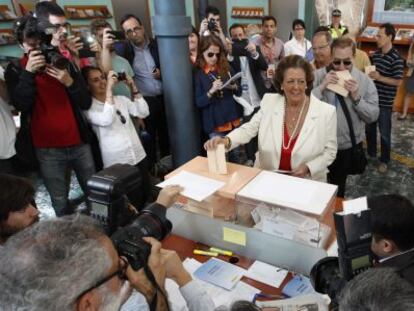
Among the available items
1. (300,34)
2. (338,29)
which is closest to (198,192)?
(300,34)

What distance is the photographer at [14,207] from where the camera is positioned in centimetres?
152

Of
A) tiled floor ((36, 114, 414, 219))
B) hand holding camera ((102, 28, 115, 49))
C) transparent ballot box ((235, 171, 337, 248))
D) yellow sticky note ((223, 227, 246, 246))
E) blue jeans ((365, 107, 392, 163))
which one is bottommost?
tiled floor ((36, 114, 414, 219))

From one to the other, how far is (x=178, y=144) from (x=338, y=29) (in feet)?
11.8

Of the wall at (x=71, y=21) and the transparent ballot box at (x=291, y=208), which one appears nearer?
the transparent ballot box at (x=291, y=208)

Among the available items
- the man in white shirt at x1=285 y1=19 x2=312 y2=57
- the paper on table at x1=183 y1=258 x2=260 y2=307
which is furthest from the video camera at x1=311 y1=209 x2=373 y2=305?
the man in white shirt at x1=285 y1=19 x2=312 y2=57

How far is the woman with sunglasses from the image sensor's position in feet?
9.67

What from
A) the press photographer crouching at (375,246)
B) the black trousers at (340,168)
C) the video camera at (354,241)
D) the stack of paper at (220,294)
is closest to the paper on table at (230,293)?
the stack of paper at (220,294)

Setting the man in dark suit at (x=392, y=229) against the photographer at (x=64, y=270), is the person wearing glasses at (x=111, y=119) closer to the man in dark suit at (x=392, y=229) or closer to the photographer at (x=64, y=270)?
the photographer at (x=64, y=270)

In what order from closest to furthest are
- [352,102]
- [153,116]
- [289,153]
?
[289,153] → [352,102] → [153,116]

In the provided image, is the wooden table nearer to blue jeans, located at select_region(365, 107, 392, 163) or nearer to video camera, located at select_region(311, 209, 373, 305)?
video camera, located at select_region(311, 209, 373, 305)

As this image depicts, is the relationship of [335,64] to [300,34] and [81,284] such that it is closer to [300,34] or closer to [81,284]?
[81,284]

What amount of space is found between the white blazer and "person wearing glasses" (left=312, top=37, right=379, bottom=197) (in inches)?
14.0

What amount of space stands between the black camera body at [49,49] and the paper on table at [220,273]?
1529 mm

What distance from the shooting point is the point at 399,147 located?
443cm
